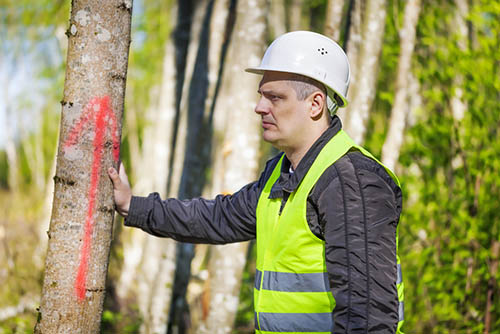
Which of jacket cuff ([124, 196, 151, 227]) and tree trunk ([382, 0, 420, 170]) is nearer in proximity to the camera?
jacket cuff ([124, 196, 151, 227])

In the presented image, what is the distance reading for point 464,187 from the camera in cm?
533

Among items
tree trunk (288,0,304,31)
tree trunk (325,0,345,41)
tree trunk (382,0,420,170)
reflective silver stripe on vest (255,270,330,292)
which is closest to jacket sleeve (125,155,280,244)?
reflective silver stripe on vest (255,270,330,292)

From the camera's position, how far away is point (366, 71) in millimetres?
4863

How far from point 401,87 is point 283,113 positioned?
10.4ft

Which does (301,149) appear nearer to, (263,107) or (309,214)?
(263,107)

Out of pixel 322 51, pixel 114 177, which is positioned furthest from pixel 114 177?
pixel 322 51

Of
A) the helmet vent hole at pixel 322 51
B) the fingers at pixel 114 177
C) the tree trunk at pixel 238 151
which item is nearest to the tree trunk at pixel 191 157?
the tree trunk at pixel 238 151

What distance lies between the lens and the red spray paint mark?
239 cm

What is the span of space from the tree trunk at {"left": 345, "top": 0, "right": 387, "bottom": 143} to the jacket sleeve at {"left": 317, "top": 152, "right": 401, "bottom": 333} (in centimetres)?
270

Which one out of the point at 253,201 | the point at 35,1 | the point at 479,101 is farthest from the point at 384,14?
the point at 35,1

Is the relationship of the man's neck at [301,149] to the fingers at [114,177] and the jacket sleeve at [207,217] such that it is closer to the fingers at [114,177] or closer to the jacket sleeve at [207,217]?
the jacket sleeve at [207,217]

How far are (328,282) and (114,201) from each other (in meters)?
1.02

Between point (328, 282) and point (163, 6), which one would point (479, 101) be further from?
point (163, 6)

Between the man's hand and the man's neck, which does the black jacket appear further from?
the man's hand
